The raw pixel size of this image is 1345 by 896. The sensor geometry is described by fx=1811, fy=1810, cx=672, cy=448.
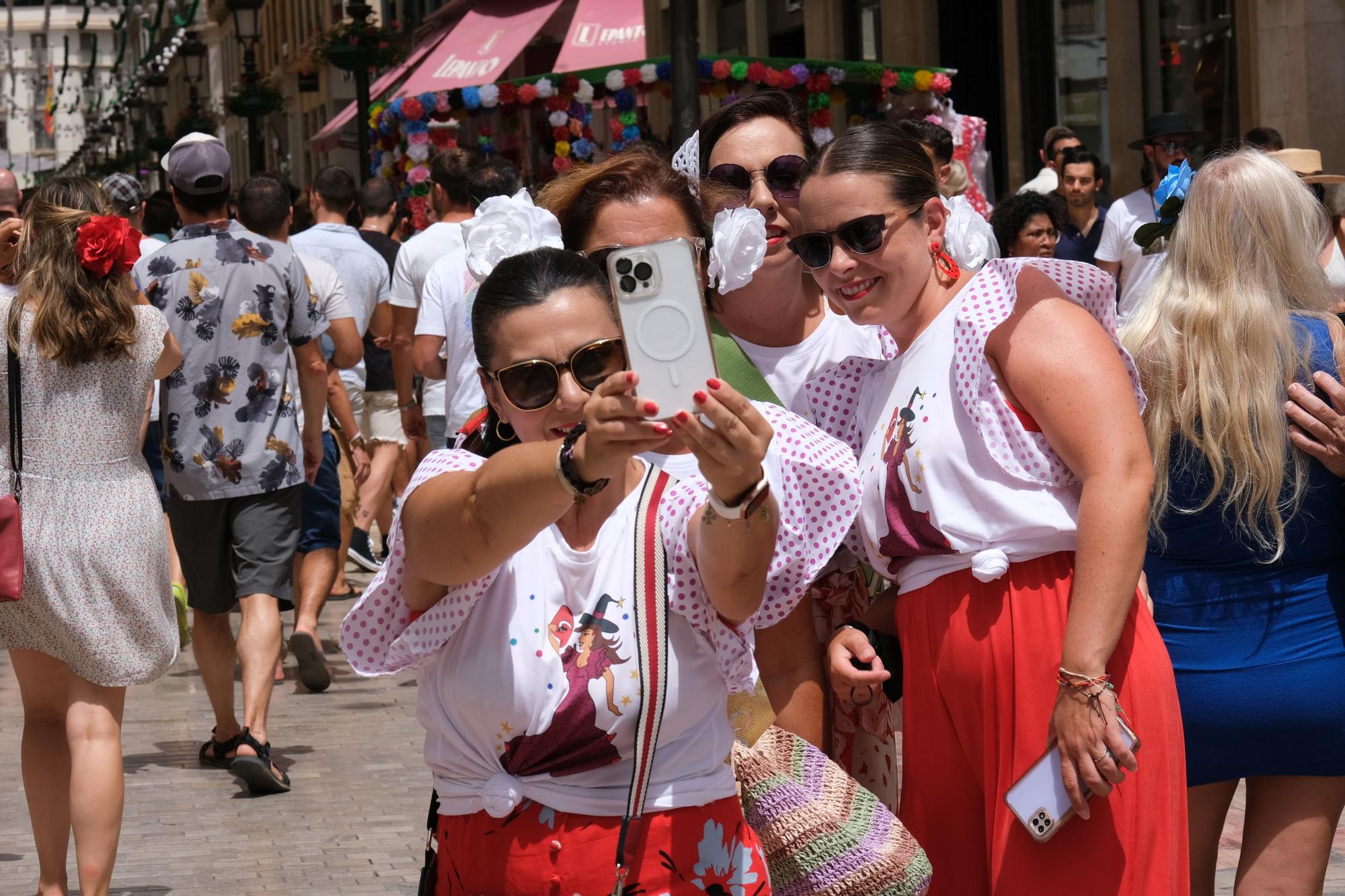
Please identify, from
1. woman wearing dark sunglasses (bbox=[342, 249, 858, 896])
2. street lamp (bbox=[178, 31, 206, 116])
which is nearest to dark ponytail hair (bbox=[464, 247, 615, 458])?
woman wearing dark sunglasses (bbox=[342, 249, 858, 896])

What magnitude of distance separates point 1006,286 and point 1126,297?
20.0 feet

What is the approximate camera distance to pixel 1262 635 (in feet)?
11.5

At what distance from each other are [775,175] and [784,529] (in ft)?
3.84

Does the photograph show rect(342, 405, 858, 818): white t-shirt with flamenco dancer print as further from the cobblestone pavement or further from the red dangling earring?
the cobblestone pavement

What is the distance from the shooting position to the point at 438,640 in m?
2.52

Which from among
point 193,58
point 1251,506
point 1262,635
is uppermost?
point 193,58

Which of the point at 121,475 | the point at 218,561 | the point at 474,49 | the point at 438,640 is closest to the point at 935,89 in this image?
the point at 474,49

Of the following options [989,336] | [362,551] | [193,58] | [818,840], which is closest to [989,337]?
[989,336]

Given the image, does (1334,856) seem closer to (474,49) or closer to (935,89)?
(935,89)

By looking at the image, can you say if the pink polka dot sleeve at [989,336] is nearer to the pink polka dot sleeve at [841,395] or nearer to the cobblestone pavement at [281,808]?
the pink polka dot sleeve at [841,395]

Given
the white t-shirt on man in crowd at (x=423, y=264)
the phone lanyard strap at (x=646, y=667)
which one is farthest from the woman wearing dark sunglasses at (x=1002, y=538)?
the white t-shirt on man in crowd at (x=423, y=264)

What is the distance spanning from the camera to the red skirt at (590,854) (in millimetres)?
2463

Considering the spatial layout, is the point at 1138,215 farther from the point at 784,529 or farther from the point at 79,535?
the point at 784,529

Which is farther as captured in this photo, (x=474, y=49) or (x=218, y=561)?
(x=474, y=49)
